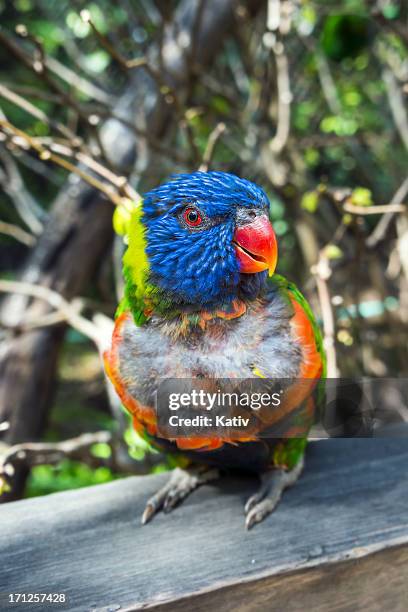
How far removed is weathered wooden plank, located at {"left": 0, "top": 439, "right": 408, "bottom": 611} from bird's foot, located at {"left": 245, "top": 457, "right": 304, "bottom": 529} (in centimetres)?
2

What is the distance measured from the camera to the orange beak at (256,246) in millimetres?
952

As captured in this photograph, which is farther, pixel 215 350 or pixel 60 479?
pixel 60 479

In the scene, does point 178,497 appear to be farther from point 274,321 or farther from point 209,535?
point 274,321

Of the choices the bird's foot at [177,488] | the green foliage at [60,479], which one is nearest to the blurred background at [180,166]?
the green foliage at [60,479]

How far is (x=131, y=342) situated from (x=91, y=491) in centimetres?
46

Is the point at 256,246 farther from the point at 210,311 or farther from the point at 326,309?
the point at 326,309

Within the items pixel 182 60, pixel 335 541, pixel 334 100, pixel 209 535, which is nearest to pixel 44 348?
pixel 182 60

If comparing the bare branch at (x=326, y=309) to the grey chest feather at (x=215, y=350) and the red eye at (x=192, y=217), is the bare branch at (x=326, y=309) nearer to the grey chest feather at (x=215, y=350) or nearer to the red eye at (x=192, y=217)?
the grey chest feather at (x=215, y=350)

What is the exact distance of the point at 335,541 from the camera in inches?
40.1

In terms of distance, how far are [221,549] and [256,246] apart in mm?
570

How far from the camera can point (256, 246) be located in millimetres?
956

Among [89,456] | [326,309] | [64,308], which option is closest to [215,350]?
[326,309]

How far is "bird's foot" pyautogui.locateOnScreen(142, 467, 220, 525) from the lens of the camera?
117 centimetres

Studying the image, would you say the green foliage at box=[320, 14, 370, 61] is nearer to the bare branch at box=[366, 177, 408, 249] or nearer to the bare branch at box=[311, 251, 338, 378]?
the bare branch at box=[366, 177, 408, 249]
